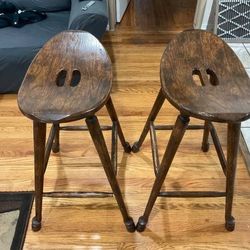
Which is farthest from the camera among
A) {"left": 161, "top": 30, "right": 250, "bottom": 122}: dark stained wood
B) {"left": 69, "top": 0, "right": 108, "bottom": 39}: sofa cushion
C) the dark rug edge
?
{"left": 69, "top": 0, "right": 108, "bottom": 39}: sofa cushion

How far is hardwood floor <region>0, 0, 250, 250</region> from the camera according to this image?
124 centimetres

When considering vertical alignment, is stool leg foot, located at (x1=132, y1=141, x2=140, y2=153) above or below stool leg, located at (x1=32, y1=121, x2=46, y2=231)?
below

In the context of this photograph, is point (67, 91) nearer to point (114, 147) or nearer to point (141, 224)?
point (114, 147)

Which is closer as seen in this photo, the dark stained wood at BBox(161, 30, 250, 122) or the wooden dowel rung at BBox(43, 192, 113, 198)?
the dark stained wood at BBox(161, 30, 250, 122)

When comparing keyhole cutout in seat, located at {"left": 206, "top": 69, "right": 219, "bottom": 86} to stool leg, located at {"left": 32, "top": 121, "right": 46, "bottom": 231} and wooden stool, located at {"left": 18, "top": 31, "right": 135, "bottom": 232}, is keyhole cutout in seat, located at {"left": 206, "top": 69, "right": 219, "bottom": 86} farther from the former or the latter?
stool leg, located at {"left": 32, "top": 121, "right": 46, "bottom": 231}

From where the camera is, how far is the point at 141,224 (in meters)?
1.24

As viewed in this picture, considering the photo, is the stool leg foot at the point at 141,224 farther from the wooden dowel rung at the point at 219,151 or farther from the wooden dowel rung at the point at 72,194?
the wooden dowel rung at the point at 219,151

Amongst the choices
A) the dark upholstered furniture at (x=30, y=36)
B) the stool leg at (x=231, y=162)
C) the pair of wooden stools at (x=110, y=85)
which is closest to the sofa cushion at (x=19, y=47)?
the dark upholstered furniture at (x=30, y=36)

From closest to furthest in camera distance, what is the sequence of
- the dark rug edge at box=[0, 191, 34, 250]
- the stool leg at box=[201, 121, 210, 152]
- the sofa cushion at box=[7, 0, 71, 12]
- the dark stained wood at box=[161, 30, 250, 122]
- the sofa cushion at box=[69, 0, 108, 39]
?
1. the dark stained wood at box=[161, 30, 250, 122]
2. the dark rug edge at box=[0, 191, 34, 250]
3. the stool leg at box=[201, 121, 210, 152]
4. the sofa cushion at box=[69, 0, 108, 39]
5. the sofa cushion at box=[7, 0, 71, 12]

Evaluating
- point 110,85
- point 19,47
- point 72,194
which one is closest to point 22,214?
point 72,194

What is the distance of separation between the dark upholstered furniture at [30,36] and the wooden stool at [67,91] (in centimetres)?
61

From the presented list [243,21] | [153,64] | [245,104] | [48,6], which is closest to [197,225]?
[245,104]

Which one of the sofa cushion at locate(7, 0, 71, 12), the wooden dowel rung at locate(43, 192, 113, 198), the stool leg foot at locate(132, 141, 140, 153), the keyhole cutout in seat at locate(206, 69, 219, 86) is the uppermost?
the keyhole cutout in seat at locate(206, 69, 219, 86)

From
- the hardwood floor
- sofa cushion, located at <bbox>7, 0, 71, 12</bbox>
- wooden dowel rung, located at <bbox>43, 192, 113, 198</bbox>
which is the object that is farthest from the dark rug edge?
sofa cushion, located at <bbox>7, 0, 71, 12</bbox>
